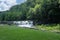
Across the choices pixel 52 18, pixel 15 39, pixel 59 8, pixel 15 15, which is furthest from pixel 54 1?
pixel 15 15

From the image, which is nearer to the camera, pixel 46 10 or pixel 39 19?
pixel 46 10

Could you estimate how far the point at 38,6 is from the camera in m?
68.6

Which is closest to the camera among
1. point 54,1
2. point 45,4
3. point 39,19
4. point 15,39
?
point 15,39

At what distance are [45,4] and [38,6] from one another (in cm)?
462

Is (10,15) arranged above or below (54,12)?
below

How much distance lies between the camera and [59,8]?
201 ft

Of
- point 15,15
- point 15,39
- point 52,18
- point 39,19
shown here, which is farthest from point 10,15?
point 15,39

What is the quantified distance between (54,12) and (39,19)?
41.4 ft

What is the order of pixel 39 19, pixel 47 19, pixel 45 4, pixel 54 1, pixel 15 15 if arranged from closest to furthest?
pixel 54 1 → pixel 45 4 → pixel 47 19 → pixel 39 19 → pixel 15 15

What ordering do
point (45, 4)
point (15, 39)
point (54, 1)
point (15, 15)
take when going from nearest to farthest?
point (15, 39), point (54, 1), point (45, 4), point (15, 15)

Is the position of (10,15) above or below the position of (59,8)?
below

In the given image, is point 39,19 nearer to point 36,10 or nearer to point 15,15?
point 36,10

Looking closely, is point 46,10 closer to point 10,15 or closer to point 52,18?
point 52,18

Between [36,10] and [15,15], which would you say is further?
[15,15]
